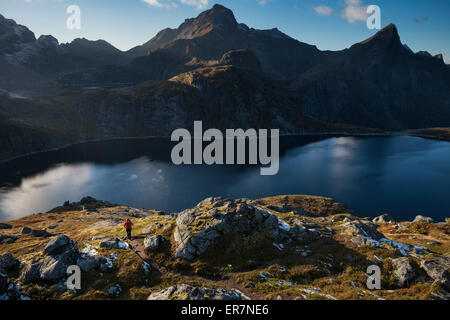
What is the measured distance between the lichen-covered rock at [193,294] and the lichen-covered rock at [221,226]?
6.59m

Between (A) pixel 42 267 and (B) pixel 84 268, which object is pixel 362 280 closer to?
(B) pixel 84 268

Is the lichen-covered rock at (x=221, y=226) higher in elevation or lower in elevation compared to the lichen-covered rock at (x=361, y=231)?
higher

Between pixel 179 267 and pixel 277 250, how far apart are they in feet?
39.9

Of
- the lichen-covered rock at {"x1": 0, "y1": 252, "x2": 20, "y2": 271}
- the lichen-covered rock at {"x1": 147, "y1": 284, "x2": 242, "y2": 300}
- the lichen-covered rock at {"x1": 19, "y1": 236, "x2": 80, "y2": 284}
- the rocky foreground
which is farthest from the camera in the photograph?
the lichen-covered rock at {"x1": 0, "y1": 252, "x2": 20, "y2": 271}

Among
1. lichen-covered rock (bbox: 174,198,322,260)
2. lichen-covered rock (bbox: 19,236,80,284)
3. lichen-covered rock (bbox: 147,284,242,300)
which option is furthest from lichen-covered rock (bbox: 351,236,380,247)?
lichen-covered rock (bbox: 19,236,80,284)

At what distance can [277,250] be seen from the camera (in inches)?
1165

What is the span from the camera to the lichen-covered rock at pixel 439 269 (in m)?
21.9

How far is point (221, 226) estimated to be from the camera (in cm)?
3095

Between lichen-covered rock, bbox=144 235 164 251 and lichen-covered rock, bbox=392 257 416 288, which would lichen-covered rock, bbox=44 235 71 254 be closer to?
lichen-covered rock, bbox=144 235 164 251

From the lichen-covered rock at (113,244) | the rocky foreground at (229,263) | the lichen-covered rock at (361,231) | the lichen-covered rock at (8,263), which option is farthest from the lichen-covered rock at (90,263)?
the lichen-covered rock at (361,231)

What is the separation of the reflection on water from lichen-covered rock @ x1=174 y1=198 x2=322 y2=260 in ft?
224

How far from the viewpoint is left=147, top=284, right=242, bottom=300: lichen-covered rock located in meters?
19.9

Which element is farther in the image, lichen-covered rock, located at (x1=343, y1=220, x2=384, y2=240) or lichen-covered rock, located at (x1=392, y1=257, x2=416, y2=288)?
lichen-covered rock, located at (x1=343, y1=220, x2=384, y2=240)

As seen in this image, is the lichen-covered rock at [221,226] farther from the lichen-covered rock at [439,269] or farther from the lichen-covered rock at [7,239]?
the lichen-covered rock at [7,239]
